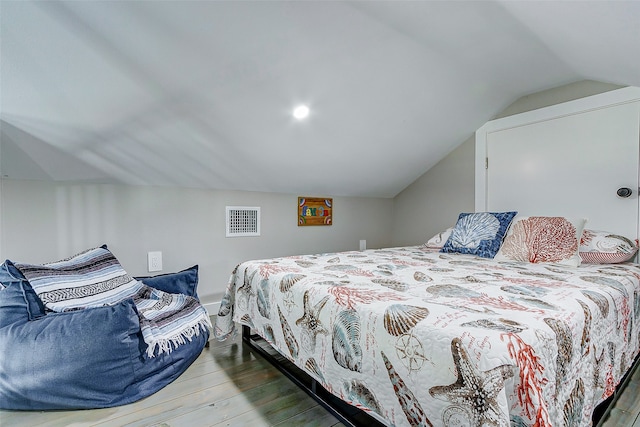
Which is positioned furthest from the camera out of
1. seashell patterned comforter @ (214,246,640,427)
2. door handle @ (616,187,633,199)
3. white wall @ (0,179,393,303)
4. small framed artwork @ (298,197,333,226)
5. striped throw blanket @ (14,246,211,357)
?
small framed artwork @ (298,197,333,226)

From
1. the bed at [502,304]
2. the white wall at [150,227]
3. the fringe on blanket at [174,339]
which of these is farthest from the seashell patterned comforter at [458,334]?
the white wall at [150,227]

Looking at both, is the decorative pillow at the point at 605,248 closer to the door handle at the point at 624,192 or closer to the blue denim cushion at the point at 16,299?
the door handle at the point at 624,192

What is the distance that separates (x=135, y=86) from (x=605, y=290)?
2432 mm

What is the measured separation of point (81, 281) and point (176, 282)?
1.87 ft

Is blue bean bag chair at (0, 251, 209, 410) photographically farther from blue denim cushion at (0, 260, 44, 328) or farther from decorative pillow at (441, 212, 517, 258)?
decorative pillow at (441, 212, 517, 258)

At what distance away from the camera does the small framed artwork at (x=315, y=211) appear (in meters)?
3.28

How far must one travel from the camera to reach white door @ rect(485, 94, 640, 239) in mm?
2180

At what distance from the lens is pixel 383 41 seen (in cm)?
181

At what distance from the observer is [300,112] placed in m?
2.21

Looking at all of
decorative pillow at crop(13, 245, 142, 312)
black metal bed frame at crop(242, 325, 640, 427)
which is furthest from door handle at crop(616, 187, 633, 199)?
decorative pillow at crop(13, 245, 142, 312)

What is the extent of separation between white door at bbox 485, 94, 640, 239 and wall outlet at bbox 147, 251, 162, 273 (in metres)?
2.95

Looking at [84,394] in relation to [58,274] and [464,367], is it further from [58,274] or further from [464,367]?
[464,367]

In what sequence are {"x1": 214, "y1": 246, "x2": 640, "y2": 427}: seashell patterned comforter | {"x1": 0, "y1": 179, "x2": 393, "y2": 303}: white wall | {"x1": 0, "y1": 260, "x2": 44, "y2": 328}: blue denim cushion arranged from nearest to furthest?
{"x1": 214, "y1": 246, "x2": 640, "y2": 427}: seashell patterned comforter, {"x1": 0, "y1": 260, "x2": 44, "y2": 328}: blue denim cushion, {"x1": 0, "y1": 179, "x2": 393, "y2": 303}: white wall

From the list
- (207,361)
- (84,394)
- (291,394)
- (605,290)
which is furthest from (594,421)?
(84,394)
